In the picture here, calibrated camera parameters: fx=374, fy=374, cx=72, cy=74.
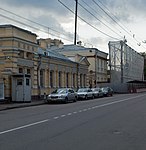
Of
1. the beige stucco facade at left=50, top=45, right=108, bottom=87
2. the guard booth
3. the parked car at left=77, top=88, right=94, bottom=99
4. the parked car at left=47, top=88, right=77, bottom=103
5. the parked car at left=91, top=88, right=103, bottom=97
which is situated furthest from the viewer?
the beige stucco facade at left=50, top=45, right=108, bottom=87

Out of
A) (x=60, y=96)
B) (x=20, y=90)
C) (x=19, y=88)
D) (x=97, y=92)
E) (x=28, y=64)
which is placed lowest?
(x=60, y=96)

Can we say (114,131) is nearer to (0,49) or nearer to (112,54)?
(0,49)

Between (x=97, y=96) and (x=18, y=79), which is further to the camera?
(x=97, y=96)

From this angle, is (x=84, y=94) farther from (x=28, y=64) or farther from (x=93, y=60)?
(x=93, y=60)

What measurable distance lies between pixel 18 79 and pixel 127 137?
23690 mm

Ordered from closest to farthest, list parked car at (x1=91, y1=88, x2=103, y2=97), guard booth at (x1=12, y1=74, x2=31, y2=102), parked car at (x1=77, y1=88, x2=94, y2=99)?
guard booth at (x1=12, y1=74, x2=31, y2=102), parked car at (x1=77, y1=88, x2=94, y2=99), parked car at (x1=91, y1=88, x2=103, y2=97)

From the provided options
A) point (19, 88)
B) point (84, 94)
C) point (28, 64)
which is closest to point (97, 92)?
point (84, 94)

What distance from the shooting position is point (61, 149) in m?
9.20

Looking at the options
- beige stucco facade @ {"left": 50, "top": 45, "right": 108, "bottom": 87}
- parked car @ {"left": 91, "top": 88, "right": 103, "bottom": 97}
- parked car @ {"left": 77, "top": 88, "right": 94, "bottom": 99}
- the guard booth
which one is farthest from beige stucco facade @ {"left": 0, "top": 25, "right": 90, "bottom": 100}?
beige stucco facade @ {"left": 50, "top": 45, "right": 108, "bottom": 87}

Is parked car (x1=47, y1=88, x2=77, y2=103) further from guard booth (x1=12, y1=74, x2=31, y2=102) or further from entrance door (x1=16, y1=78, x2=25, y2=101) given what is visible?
entrance door (x1=16, y1=78, x2=25, y2=101)

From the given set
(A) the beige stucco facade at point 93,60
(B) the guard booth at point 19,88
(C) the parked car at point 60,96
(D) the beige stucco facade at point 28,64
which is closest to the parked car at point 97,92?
(D) the beige stucco facade at point 28,64

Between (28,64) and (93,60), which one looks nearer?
(28,64)

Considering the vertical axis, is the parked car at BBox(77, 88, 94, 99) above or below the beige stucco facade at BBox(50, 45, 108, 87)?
below

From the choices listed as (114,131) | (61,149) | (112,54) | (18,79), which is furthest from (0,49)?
(112,54)
